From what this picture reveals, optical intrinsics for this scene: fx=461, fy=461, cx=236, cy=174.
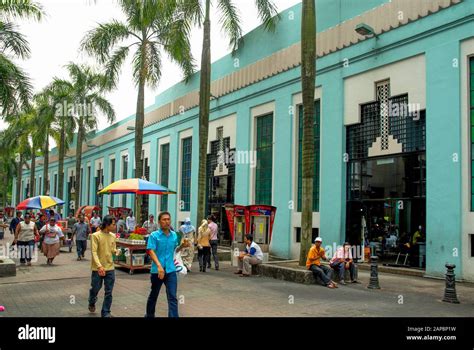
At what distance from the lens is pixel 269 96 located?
1948 cm

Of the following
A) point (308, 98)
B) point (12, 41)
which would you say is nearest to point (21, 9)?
point (12, 41)

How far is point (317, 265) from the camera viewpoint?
11531 millimetres

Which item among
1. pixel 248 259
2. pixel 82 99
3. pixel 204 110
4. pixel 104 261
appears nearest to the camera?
pixel 104 261

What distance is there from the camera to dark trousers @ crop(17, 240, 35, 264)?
561 inches

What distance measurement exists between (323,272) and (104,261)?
5.87 m

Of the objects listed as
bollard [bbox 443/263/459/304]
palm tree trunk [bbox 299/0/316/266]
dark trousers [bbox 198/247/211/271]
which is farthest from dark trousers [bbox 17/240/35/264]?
bollard [bbox 443/263/459/304]

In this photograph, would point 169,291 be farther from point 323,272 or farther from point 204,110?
point 204,110

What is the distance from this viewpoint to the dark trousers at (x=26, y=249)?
46.8 feet

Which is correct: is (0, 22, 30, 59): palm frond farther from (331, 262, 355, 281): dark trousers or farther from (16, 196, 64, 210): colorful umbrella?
(331, 262, 355, 281): dark trousers

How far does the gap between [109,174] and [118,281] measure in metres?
27.0

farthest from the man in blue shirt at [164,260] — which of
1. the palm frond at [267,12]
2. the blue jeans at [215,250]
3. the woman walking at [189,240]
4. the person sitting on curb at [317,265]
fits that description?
the palm frond at [267,12]

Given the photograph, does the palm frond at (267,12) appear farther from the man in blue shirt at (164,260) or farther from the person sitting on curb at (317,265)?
the man in blue shirt at (164,260)
